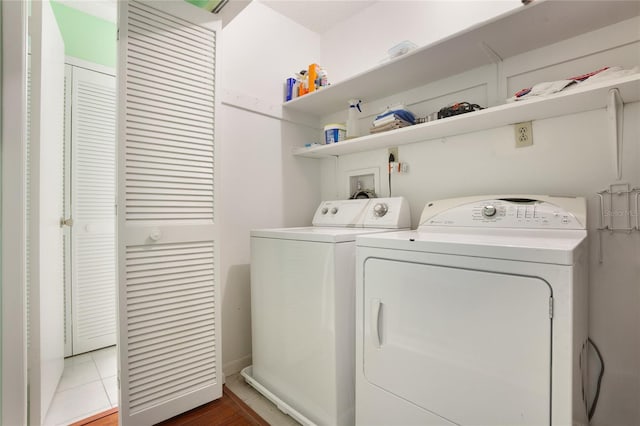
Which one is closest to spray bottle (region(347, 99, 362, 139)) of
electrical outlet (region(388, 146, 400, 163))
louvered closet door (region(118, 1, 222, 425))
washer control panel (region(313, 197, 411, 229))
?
electrical outlet (region(388, 146, 400, 163))

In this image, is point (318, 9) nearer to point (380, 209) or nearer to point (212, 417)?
point (380, 209)

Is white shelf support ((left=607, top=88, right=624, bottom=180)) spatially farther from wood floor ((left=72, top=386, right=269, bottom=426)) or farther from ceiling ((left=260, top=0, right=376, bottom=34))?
wood floor ((left=72, top=386, right=269, bottom=426))

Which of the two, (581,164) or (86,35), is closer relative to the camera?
(581,164)

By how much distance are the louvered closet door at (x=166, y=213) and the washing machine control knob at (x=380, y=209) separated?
102 centimetres

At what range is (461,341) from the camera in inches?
38.6

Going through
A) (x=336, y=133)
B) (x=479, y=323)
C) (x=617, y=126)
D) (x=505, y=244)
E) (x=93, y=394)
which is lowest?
(x=93, y=394)

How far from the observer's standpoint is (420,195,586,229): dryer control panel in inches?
48.8

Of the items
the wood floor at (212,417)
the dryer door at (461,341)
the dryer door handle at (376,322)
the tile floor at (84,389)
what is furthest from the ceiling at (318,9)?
the tile floor at (84,389)

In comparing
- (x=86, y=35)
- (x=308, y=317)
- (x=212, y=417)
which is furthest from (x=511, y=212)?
(x=86, y=35)

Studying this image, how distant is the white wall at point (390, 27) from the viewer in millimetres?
1724

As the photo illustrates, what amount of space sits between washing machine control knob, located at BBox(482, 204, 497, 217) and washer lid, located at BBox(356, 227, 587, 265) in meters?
0.08

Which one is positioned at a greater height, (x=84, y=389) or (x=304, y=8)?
(x=304, y=8)

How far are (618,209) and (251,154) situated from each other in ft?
6.74

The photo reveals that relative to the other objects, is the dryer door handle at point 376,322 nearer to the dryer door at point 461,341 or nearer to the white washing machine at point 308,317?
the dryer door at point 461,341
